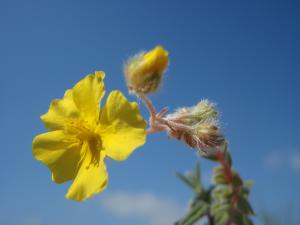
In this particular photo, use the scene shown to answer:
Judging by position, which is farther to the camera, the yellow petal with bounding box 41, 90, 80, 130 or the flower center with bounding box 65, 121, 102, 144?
the yellow petal with bounding box 41, 90, 80, 130

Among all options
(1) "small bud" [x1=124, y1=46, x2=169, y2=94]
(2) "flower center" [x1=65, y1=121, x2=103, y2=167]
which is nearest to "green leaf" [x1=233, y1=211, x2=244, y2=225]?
(2) "flower center" [x1=65, y1=121, x2=103, y2=167]

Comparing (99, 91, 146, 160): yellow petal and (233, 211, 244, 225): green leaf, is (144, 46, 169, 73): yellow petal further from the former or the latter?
(233, 211, 244, 225): green leaf

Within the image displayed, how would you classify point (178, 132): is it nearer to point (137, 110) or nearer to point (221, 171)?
point (137, 110)

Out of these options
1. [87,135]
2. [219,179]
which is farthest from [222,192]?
[87,135]

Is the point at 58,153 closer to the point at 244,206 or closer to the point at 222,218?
the point at 222,218

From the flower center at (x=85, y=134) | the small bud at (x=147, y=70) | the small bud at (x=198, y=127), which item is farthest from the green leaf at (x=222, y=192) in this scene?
the small bud at (x=147, y=70)

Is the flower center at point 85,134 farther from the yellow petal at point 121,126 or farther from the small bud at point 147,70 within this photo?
the small bud at point 147,70
